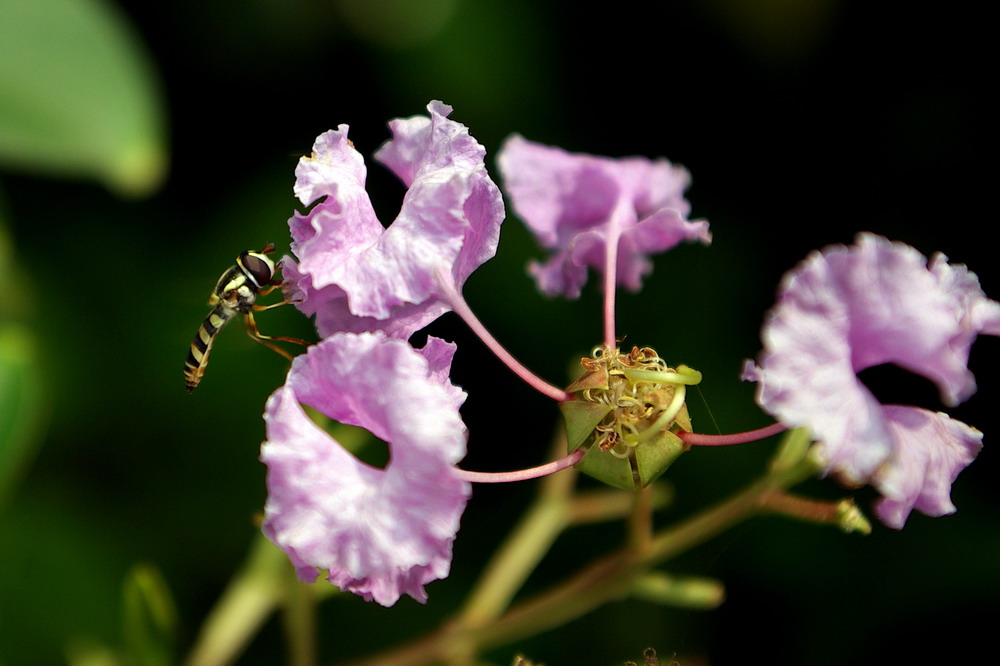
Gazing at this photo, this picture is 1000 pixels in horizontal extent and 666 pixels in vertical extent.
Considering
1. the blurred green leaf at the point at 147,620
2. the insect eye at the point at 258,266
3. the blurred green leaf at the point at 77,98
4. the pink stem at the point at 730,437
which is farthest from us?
the blurred green leaf at the point at 77,98

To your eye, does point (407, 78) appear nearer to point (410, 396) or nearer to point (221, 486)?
point (221, 486)

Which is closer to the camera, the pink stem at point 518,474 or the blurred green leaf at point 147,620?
the pink stem at point 518,474

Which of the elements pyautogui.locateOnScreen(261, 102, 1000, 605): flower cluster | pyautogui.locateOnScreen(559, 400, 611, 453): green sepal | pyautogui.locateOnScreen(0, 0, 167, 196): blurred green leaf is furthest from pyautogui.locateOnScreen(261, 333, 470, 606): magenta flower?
pyautogui.locateOnScreen(0, 0, 167, 196): blurred green leaf

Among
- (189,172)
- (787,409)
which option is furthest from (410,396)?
(189,172)

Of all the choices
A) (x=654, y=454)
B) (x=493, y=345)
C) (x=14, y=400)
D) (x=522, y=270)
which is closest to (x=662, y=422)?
(x=654, y=454)

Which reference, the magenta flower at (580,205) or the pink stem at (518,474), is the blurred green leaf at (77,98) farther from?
the pink stem at (518,474)

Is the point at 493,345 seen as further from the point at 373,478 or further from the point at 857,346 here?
the point at 857,346

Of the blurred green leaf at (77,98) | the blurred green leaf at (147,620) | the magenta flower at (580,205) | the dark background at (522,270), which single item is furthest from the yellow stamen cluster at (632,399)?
the blurred green leaf at (77,98)
